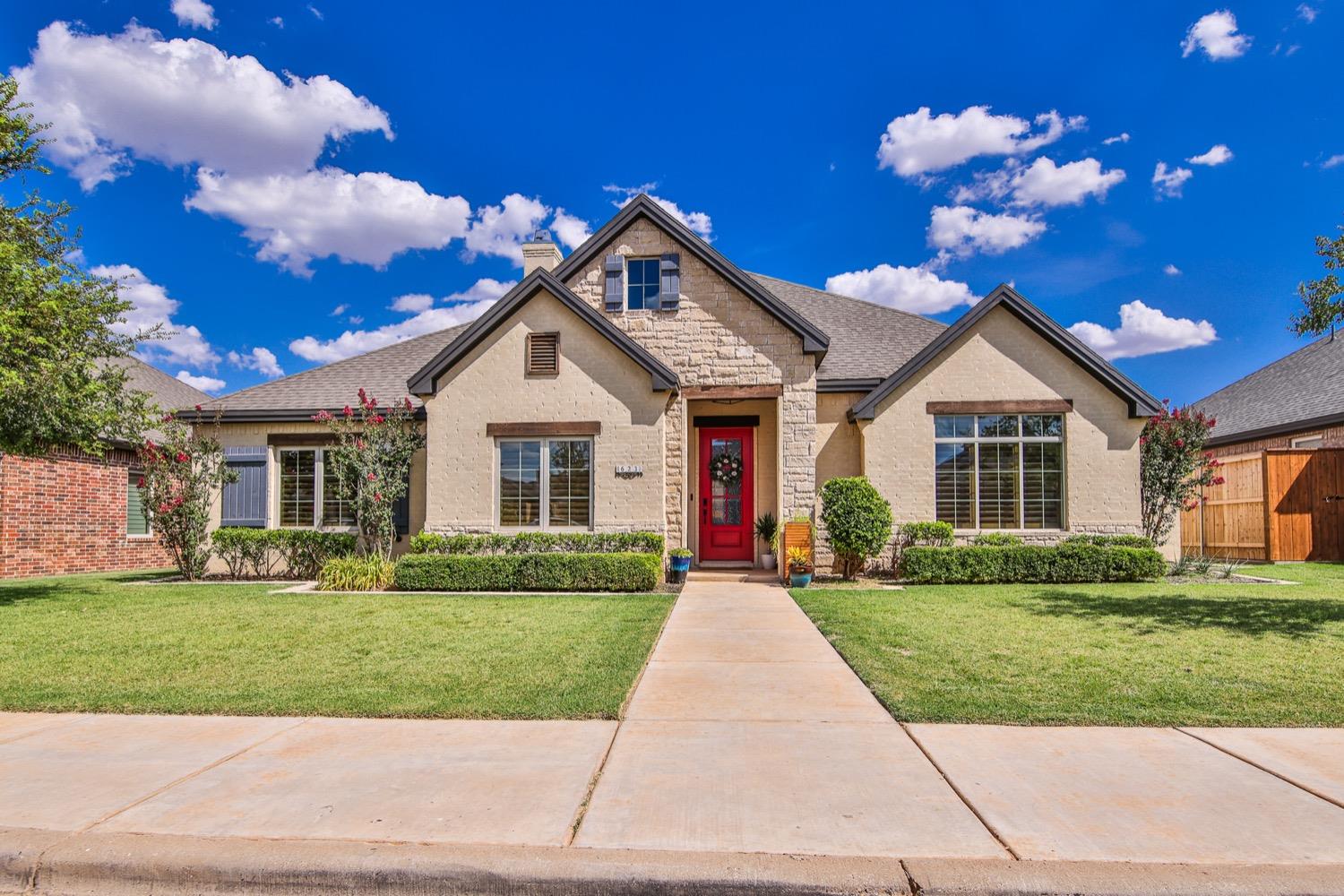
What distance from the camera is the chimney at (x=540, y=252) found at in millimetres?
17375

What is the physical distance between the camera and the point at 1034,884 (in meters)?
2.86

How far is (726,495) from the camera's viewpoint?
16094 mm

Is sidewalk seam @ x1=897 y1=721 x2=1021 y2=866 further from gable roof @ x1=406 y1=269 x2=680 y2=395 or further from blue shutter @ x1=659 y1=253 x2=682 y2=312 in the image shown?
blue shutter @ x1=659 y1=253 x2=682 y2=312

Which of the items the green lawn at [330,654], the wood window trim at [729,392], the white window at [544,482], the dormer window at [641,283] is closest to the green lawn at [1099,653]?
the green lawn at [330,654]

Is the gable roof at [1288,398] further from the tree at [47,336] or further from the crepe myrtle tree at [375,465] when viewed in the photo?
the tree at [47,336]

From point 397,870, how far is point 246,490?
1388 cm

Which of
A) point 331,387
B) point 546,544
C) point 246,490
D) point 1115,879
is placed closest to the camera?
point 1115,879

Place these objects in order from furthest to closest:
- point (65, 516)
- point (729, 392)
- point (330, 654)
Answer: point (65, 516) → point (729, 392) → point (330, 654)

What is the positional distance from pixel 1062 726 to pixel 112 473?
66.2ft

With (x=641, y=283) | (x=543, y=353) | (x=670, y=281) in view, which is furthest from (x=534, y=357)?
(x=670, y=281)

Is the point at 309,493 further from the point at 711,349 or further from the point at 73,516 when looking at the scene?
the point at 711,349

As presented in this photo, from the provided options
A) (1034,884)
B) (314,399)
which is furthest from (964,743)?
(314,399)

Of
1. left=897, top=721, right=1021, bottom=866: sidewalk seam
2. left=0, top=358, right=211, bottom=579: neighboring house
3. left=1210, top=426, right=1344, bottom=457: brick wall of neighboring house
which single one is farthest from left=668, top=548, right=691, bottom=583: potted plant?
left=1210, top=426, right=1344, bottom=457: brick wall of neighboring house

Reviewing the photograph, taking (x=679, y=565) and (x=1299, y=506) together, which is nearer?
(x=679, y=565)
